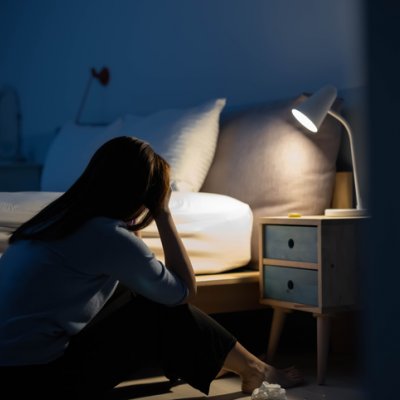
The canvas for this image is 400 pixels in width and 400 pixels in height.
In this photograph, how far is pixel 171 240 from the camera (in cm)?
187

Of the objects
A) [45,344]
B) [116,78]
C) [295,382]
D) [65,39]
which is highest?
[65,39]

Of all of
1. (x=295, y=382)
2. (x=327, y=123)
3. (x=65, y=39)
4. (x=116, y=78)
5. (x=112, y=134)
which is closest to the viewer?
(x=295, y=382)

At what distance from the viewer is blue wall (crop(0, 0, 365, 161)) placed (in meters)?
2.89

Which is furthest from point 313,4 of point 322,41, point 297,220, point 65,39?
point 65,39

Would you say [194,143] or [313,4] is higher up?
[313,4]

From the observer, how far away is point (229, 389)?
7.16 ft

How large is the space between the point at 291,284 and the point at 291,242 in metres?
0.13

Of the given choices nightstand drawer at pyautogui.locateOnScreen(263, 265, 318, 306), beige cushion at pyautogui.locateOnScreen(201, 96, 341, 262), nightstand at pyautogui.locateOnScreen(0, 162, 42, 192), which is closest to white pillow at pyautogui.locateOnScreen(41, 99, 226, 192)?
beige cushion at pyautogui.locateOnScreen(201, 96, 341, 262)

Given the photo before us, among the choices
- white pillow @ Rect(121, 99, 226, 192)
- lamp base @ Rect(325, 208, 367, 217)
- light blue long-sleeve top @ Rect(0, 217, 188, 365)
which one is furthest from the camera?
white pillow @ Rect(121, 99, 226, 192)

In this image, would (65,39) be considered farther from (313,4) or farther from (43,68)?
(313,4)

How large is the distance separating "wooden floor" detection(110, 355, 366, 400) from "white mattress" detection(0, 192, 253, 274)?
15.6 inches

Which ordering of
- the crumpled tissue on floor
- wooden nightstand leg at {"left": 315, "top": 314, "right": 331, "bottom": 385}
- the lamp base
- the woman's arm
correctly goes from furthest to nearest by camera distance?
the lamp base < wooden nightstand leg at {"left": 315, "top": 314, "right": 331, "bottom": 385} < the crumpled tissue on floor < the woman's arm

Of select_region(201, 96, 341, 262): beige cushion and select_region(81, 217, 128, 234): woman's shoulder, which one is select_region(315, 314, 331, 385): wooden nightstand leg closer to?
select_region(201, 96, 341, 262): beige cushion

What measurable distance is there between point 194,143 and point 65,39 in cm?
216
